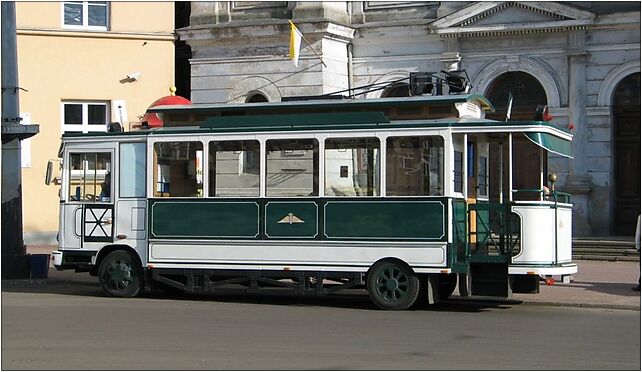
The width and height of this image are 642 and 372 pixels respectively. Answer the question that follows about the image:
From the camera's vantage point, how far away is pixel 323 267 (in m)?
17.2

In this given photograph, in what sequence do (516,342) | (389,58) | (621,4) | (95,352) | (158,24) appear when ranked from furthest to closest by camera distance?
(158,24) < (389,58) < (621,4) < (516,342) < (95,352)

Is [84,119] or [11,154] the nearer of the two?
[11,154]

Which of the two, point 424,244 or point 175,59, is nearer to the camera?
point 424,244

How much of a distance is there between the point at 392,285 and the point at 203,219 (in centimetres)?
325

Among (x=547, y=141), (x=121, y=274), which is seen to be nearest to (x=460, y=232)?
(x=547, y=141)

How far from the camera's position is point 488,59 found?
29.1 metres

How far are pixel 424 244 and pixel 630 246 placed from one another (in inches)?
418

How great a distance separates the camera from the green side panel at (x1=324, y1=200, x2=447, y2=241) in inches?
653

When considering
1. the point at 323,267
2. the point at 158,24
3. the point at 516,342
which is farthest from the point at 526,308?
the point at 158,24

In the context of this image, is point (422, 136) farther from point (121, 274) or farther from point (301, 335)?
point (121, 274)

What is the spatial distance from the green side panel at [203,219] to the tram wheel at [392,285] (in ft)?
6.77

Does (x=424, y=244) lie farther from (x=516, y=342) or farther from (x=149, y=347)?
(x=149, y=347)

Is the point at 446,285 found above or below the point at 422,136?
below

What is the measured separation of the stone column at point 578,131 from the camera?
91.1 ft
